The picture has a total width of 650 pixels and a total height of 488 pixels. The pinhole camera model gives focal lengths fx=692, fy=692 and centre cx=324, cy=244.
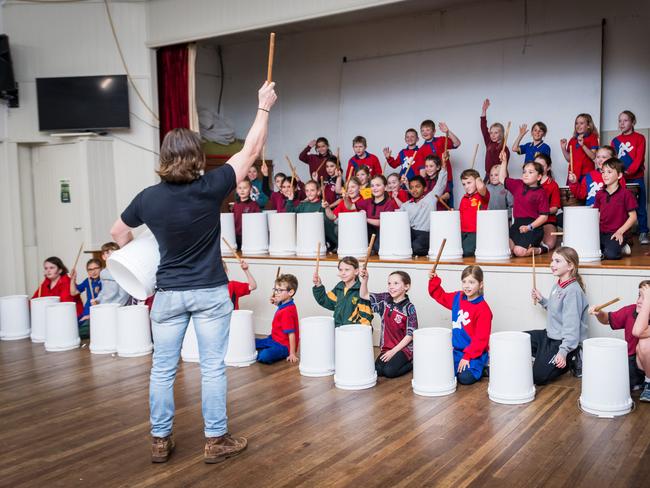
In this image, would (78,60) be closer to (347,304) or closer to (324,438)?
(347,304)

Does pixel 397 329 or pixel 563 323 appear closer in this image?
pixel 563 323

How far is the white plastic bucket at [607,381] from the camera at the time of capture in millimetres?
3371

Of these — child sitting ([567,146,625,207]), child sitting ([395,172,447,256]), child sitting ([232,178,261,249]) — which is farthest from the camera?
child sitting ([232,178,261,249])

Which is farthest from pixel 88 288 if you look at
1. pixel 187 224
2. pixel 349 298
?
pixel 187 224

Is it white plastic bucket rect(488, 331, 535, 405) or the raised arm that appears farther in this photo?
white plastic bucket rect(488, 331, 535, 405)

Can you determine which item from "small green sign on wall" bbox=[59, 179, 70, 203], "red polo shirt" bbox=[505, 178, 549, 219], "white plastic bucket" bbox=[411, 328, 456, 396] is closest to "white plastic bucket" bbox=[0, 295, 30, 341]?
"small green sign on wall" bbox=[59, 179, 70, 203]

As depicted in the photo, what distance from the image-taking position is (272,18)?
644 cm

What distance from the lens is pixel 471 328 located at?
4.10 m

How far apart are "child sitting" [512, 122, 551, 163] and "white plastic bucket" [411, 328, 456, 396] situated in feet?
11.0

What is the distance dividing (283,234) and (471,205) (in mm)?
1586

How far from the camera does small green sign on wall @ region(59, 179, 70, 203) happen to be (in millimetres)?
7492

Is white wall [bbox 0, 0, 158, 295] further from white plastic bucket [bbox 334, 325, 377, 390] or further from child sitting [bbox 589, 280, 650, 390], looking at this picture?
child sitting [bbox 589, 280, 650, 390]

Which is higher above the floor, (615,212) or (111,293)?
(615,212)

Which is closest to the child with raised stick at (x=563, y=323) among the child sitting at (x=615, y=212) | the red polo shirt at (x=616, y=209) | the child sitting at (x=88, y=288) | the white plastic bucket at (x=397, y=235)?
the child sitting at (x=615, y=212)
